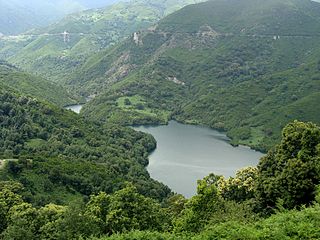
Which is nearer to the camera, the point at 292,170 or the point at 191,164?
the point at 292,170

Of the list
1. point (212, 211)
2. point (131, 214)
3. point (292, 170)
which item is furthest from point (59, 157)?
point (292, 170)

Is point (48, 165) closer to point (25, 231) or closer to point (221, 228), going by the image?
point (25, 231)

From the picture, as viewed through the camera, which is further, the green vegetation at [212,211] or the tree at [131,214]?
the tree at [131,214]

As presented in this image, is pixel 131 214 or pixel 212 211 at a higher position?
pixel 212 211

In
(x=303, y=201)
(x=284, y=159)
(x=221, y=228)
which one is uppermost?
(x=284, y=159)

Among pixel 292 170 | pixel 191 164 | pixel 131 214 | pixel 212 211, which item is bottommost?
pixel 131 214

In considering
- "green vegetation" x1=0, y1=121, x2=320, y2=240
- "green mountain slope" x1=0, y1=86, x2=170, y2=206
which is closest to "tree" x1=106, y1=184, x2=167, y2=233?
"green vegetation" x1=0, y1=121, x2=320, y2=240

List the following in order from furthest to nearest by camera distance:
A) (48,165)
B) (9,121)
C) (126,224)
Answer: (9,121)
(48,165)
(126,224)

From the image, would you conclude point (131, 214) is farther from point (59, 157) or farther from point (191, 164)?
point (191, 164)

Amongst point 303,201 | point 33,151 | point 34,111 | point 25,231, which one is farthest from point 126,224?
point 34,111

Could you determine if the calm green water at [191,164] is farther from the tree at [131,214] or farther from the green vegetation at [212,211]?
the tree at [131,214]

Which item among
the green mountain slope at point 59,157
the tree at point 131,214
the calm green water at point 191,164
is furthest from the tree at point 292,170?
the calm green water at point 191,164
